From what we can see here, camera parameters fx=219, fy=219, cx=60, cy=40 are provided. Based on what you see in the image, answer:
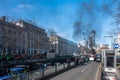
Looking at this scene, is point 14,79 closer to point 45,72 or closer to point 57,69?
point 45,72

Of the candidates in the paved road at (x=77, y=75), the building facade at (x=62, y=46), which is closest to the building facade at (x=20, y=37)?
the paved road at (x=77, y=75)

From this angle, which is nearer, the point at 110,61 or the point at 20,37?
the point at 110,61

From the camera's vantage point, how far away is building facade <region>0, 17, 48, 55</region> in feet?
186

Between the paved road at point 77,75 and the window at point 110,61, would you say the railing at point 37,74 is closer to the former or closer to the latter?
the paved road at point 77,75

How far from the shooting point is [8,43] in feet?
182

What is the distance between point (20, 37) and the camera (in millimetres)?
74562

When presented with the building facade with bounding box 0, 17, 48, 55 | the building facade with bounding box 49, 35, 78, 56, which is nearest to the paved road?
the building facade with bounding box 0, 17, 48, 55

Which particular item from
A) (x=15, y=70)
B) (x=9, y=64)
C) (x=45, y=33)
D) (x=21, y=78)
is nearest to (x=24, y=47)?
(x=45, y=33)

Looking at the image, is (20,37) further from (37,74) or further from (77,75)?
(37,74)

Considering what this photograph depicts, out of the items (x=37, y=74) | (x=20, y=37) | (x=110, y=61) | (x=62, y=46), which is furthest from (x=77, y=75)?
(x=62, y=46)

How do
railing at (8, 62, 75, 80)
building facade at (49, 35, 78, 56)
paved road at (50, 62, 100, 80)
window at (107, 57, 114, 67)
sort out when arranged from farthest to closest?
building facade at (49, 35, 78, 56), paved road at (50, 62, 100, 80), window at (107, 57, 114, 67), railing at (8, 62, 75, 80)

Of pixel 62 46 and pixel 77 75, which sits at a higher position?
pixel 62 46

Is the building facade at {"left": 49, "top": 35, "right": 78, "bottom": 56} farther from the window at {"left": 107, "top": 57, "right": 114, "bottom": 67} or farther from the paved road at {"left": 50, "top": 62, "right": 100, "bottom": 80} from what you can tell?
the window at {"left": 107, "top": 57, "right": 114, "bottom": 67}

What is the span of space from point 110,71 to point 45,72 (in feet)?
22.2
